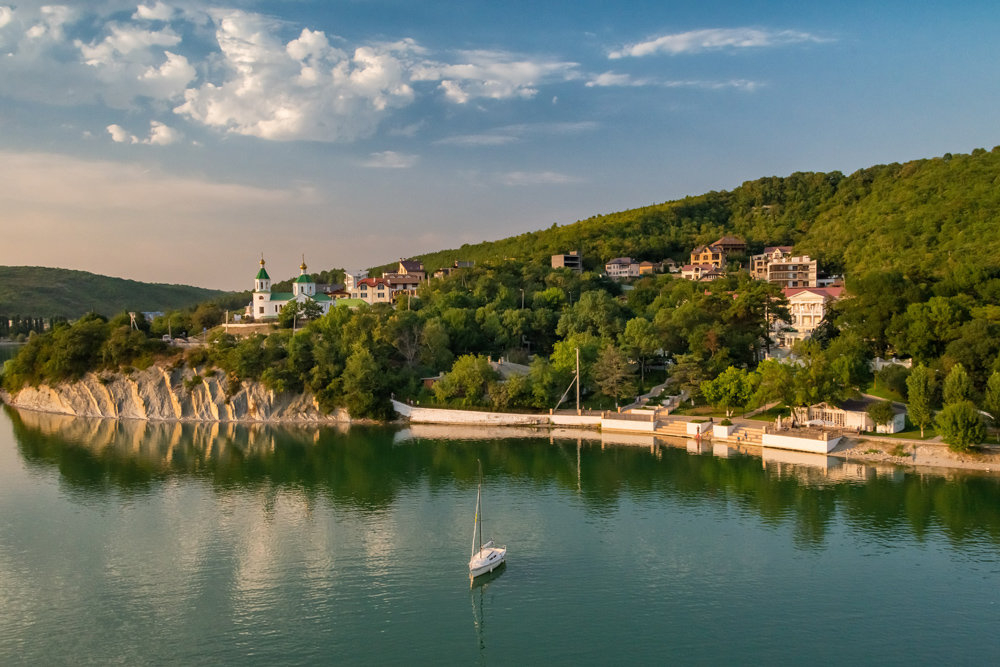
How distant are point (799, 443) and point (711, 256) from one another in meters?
52.5

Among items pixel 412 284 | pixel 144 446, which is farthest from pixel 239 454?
pixel 412 284

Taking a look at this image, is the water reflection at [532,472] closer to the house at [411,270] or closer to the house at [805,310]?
the house at [805,310]

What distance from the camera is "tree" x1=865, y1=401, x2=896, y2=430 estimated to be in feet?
108

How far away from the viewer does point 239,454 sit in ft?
119

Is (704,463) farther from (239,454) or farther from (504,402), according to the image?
(239,454)

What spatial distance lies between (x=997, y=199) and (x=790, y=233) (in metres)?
29.3

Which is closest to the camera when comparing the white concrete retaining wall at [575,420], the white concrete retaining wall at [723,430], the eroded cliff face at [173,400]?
the white concrete retaining wall at [723,430]

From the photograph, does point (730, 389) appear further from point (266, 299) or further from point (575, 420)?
point (266, 299)

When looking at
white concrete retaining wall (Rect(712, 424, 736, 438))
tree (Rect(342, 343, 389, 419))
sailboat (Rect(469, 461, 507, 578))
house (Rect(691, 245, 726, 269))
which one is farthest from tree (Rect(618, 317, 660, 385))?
house (Rect(691, 245, 726, 269))

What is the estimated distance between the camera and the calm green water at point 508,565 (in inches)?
644

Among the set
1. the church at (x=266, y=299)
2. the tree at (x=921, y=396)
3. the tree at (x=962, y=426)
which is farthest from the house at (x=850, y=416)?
the church at (x=266, y=299)

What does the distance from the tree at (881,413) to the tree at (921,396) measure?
0.83m

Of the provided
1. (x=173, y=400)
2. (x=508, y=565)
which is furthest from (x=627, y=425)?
(x=173, y=400)

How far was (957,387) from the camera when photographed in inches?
1225
